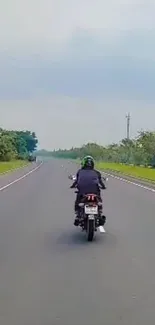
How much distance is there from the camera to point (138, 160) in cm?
10619

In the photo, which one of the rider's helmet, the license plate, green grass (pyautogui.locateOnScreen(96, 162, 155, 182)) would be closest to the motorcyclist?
the rider's helmet

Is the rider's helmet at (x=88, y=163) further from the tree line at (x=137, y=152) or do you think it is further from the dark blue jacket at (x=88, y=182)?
the tree line at (x=137, y=152)

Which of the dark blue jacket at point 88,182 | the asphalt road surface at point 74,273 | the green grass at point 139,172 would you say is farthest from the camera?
the green grass at point 139,172

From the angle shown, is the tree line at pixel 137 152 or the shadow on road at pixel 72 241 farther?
the tree line at pixel 137 152

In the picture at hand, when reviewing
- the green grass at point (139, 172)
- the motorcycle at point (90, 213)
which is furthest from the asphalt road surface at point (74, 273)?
the green grass at point (139, 172)

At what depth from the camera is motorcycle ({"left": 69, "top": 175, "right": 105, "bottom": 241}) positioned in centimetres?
1527

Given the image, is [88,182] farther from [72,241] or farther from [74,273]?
[74,273]

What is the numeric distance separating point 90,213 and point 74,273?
4354 millimetres

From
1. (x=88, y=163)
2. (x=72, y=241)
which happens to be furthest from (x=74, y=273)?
(x=88, y=163)

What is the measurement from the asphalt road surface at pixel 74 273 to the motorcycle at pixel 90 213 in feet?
1.12

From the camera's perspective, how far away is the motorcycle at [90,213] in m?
15.3

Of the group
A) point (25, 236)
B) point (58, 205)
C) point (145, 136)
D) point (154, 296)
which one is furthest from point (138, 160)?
point (154, 296)

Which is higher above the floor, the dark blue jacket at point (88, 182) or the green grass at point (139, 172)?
the dark blue jacket at point (88, 182)

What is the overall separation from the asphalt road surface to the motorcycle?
342mm
